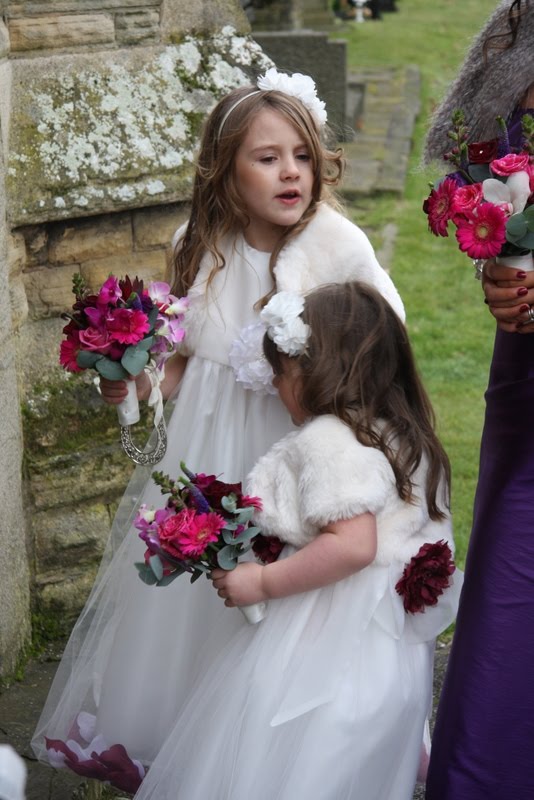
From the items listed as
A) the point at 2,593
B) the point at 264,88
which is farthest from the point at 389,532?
the point at 2,593

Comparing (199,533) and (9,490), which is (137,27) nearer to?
(9,490)

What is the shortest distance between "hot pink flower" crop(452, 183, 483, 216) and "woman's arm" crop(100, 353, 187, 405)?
102cm

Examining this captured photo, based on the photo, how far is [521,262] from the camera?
8.05 feet

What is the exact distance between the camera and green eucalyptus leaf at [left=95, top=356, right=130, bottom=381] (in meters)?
2.88

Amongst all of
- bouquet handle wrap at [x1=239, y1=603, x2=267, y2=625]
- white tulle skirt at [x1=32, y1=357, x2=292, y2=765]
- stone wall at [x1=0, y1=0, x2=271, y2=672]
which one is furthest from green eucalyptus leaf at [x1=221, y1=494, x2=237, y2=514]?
stone wall at [x1=0, y1=0, x2=271, y2=672]

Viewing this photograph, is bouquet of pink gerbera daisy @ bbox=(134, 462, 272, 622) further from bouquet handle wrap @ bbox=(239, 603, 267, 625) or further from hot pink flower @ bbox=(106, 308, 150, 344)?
hot pink flower @ bbox=(106, 308, 150, 344)

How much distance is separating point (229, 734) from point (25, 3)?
2.24m

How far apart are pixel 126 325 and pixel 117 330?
2 cm

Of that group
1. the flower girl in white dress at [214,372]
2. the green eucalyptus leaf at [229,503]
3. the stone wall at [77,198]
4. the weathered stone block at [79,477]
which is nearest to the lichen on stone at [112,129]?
the stone wall at [77,198]

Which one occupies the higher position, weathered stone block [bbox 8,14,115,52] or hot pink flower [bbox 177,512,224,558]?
weathered stone block [bbox 8,14,115,52]

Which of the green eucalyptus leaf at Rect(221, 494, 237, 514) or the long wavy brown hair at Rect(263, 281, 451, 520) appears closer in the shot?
the green eucalyptus leaf at Rect(221, 494, 237, 514)

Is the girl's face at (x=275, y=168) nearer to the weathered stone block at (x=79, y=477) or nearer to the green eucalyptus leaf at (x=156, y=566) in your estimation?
the green eucalyptus leaf at (x=156, y=566)

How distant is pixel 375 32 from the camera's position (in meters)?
18.0

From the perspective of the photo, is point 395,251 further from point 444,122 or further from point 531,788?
point 531,788
